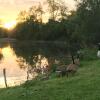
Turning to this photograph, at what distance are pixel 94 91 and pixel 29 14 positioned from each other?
383 ft

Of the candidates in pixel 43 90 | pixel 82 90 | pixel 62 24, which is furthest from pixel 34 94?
pixel 62 24

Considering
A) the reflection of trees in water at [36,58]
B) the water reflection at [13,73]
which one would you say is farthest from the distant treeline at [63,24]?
the water reflection at [13,73]

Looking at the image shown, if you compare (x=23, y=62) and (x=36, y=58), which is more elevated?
(x=36, y=58)

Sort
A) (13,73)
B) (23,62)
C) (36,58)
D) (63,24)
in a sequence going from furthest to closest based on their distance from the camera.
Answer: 1. (63,24)
2. (36,58)
3. (23,62)
4. (13,73)

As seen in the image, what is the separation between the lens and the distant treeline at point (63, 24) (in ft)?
227

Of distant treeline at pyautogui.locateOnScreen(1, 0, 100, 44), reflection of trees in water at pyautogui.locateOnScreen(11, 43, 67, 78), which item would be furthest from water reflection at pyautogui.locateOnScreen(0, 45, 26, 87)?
distant treeline at pyautogui.locateOnScreen(1, 0, 100, 44)

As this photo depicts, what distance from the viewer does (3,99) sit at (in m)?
14.2

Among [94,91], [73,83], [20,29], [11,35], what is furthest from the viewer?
[11,35]

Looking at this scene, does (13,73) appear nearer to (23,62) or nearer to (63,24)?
(23,62)

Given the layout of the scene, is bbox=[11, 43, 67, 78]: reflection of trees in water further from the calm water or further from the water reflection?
the water reflection

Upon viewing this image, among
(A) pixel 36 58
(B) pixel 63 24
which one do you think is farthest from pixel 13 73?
(B) pixel 63 24

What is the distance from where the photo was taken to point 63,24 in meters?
105

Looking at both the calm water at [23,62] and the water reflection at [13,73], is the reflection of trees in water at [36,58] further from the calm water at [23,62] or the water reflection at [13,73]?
the water reflection at [13,73]

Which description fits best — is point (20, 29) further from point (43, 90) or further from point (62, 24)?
point (43, 90)
